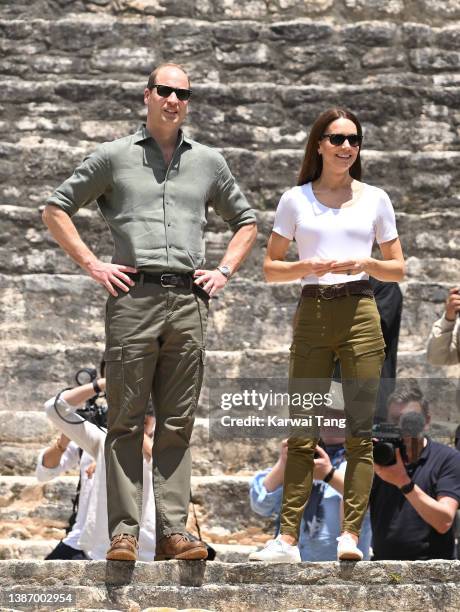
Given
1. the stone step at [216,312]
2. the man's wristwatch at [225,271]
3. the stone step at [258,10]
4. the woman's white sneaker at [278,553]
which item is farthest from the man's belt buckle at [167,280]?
the stone step at [258,10]

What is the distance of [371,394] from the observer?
528 centimetres

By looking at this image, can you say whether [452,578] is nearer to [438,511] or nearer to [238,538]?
[438,511]

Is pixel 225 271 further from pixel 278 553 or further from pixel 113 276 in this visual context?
pixel 278 553

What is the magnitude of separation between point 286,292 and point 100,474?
2563mm

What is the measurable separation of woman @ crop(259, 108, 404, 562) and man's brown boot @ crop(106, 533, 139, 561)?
473 millimetres

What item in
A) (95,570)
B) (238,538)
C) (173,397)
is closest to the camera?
(95,570)

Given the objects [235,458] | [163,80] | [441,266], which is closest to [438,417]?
[235,458]

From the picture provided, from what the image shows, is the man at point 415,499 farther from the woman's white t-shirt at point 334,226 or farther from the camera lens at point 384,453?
the woman's white t-shirt at point 334,226

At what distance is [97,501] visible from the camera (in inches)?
236

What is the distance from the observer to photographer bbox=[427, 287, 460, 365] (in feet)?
22.0

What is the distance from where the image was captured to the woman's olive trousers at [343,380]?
17.2 feet

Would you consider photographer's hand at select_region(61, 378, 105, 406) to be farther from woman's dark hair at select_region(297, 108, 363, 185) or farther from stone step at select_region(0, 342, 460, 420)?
stone step at select_region(0, 342, 460, 420)

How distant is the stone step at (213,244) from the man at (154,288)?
297 centimetres

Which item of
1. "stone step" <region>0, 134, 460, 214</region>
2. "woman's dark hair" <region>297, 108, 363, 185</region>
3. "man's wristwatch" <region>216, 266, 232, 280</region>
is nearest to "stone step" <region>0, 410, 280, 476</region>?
"stone step" <region>0, 134, 460, 214</region>
